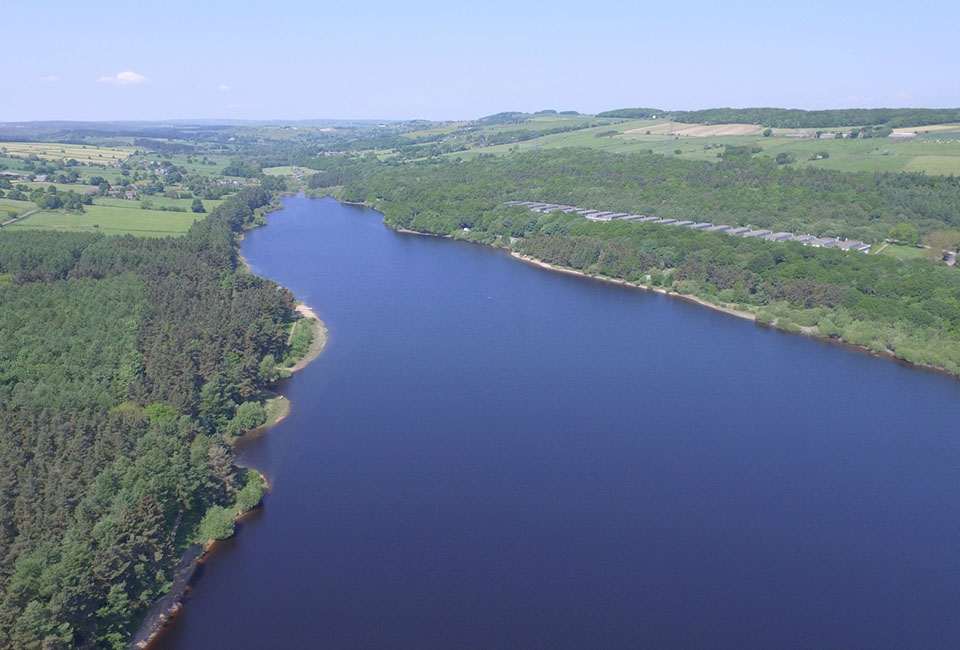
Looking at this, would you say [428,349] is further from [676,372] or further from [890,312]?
[890,312]

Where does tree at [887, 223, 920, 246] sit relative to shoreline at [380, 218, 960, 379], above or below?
above

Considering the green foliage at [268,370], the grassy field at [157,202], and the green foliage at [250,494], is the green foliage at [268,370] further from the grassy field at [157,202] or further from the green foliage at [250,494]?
the grassy field at [157,202]

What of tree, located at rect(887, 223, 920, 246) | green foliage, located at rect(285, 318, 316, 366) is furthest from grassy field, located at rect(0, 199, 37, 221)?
tree, located at rect(887, 223, 920, 246)

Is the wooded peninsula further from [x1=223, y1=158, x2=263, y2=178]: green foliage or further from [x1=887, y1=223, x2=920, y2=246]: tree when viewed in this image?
[x1=223, y1=158, x2=263, y2=178]: green foliage

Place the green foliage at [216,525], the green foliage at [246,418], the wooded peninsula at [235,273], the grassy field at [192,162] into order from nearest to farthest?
the wooded peninsula at [235,273] → the green foliage at [216,525] → the green foliage at [246,418] → the grassy field at [192,162]

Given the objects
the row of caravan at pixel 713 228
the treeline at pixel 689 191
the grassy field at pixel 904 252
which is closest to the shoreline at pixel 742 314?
the row of caravan at pixel 713 228

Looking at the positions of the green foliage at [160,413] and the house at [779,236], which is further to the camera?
the house at [779,236]
